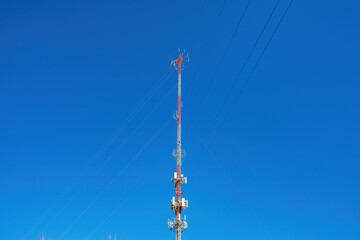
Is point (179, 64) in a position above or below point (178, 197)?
above

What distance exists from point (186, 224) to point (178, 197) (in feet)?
10.1

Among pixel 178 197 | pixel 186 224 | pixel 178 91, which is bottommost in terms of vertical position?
pixel 186 224

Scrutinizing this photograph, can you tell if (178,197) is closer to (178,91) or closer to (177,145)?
(177,145)

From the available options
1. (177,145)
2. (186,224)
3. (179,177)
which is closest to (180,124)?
(177,145)

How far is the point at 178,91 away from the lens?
41.3m

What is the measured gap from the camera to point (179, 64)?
42.9 metres

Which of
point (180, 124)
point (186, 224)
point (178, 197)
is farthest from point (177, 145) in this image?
point (186, 224)

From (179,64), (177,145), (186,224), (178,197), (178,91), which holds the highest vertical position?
(179,64)

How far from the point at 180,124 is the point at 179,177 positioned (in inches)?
254

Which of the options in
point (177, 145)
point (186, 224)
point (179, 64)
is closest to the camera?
point (186, 224)

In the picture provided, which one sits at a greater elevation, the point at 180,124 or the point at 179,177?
the point at 180,124

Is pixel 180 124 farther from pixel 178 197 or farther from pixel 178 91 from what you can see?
pixel 178 197

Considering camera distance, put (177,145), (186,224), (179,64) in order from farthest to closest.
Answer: (179,64) → (177,145) → (186,224)

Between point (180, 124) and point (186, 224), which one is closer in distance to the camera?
point (186, 224)
